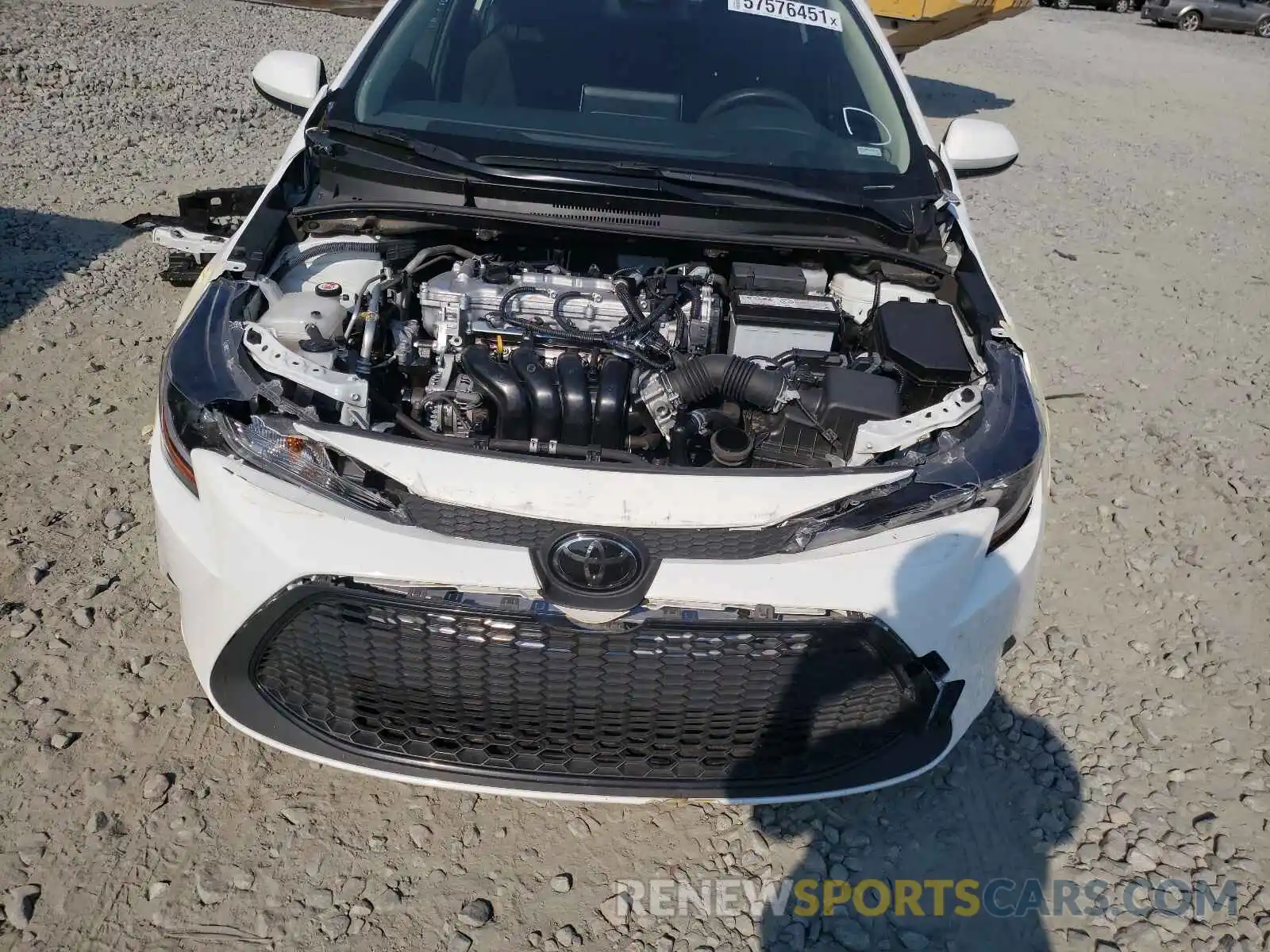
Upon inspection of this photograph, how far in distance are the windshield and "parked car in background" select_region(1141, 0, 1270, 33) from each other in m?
21.3

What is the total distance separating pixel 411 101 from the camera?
2.67 meters

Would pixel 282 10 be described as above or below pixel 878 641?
below

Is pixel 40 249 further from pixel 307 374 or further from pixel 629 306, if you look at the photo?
pixel 629 306

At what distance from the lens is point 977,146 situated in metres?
3.05

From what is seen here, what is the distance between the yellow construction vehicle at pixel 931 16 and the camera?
879 centimetres

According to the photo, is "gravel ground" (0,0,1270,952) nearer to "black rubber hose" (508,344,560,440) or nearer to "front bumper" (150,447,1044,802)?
"front bumper" (150,447,1044,802)

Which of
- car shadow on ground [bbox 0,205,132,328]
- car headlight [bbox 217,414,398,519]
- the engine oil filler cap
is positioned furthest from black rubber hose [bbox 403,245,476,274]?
car shadow on ground [bbox 0,205,132,328]

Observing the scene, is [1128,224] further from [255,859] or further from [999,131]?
[255,859]

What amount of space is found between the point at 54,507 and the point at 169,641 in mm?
835

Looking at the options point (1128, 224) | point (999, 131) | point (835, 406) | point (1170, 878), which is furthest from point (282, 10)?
point (1170, 878)

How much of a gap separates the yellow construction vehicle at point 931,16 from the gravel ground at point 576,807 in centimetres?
Answer: 503

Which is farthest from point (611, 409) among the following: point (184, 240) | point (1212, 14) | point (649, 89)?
point (1212, 14)

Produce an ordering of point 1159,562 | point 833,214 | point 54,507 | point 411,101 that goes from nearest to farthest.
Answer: point 833,214, point 411,101, point 54,507, point 1159,562

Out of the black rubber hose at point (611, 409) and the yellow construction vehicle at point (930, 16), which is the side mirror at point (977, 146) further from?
the yellow construction vehicle at point (930, 16)
